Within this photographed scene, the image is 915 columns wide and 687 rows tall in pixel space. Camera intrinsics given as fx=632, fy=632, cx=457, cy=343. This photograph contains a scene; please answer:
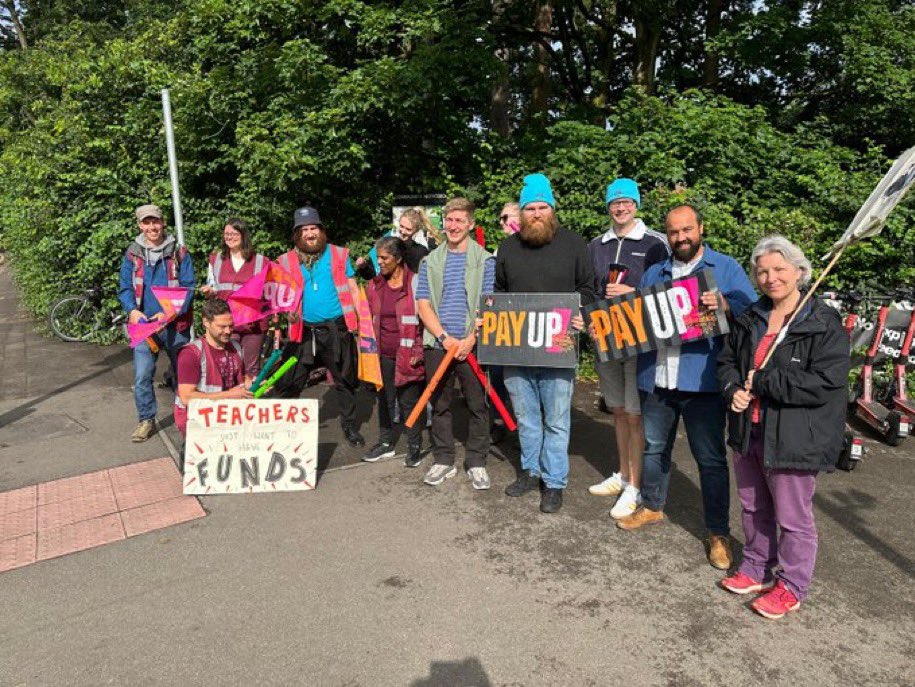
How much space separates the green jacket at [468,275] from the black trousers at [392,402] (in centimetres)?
64

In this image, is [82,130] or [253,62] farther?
[82,130]

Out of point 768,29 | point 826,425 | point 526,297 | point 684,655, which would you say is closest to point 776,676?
point 684,655

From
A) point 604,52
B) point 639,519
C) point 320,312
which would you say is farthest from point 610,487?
point 604,52

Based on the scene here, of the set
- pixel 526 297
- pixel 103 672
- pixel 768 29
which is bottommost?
pixel 103 672

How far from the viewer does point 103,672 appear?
2.69 meters

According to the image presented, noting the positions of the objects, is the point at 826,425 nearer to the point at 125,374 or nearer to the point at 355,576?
the point at 355,576

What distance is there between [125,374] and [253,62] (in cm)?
444

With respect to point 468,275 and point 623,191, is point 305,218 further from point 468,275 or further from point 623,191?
point 623,191

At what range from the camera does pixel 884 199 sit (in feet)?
9.79

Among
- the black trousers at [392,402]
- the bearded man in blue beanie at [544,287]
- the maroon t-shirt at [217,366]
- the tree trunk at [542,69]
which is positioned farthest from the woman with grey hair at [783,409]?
the tree trunk at [542,69]

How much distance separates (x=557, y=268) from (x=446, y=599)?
2.03 metres

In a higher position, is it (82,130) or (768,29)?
(768,29)

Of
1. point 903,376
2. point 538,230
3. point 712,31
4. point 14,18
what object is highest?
point 14,18

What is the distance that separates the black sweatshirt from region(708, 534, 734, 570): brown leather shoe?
157cm
